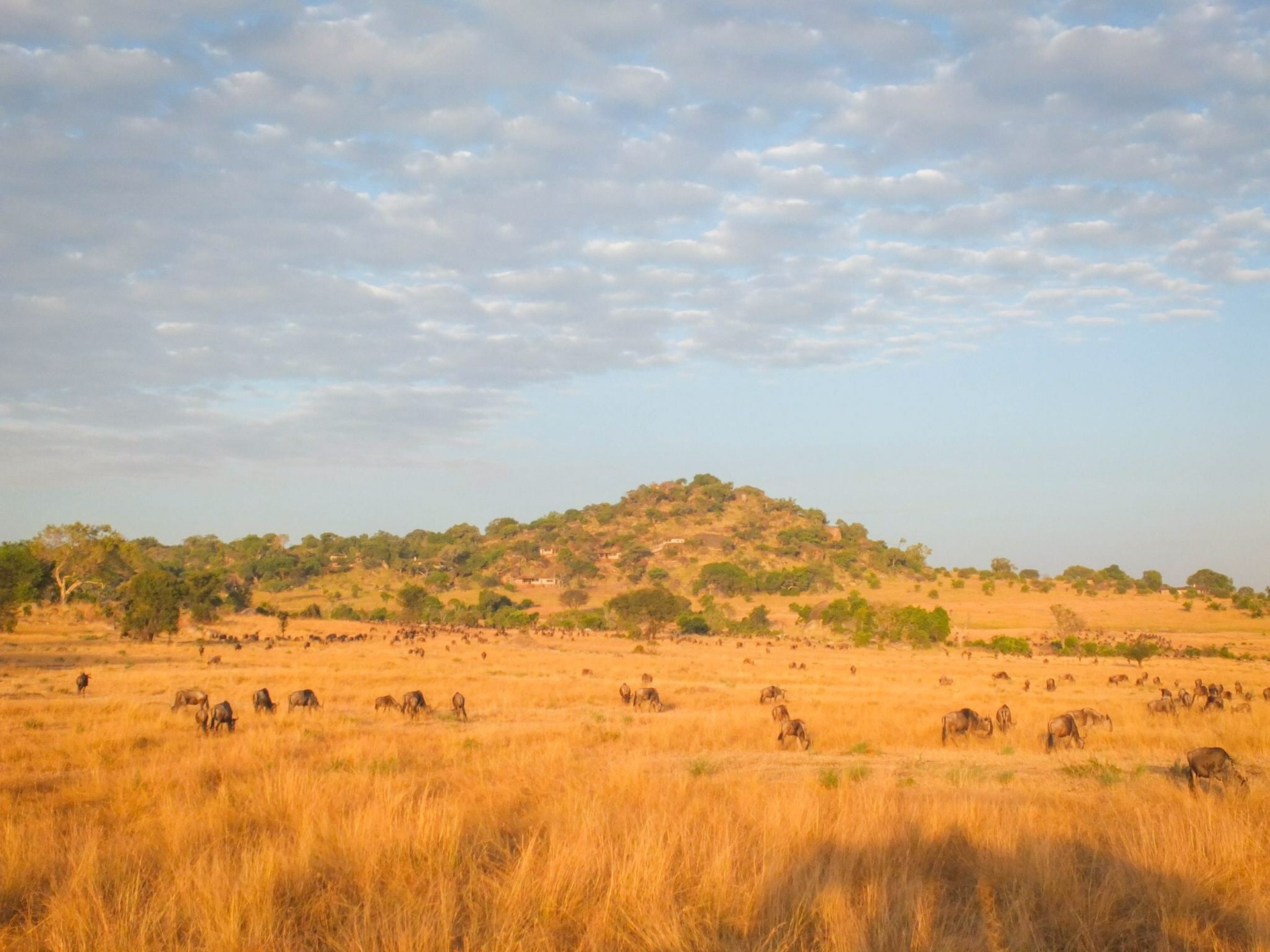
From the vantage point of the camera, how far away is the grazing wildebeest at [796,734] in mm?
17234

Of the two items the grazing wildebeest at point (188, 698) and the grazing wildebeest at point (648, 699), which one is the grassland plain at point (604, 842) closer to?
the grazing wildebeest at point (188, 698)

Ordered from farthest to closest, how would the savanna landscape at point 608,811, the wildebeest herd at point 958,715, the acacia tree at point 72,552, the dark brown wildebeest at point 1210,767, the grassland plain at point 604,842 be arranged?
the acacia tree at point 72,552 < the wildebeest herd at point 958,715 < the dark brown wildebeest at point 1210,767 < the savanna landscape at point 608,811 < the grassland plain at point 604,842

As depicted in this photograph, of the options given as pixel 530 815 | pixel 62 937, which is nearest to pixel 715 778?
pixel 530 815

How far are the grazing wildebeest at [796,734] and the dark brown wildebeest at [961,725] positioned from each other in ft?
11.6

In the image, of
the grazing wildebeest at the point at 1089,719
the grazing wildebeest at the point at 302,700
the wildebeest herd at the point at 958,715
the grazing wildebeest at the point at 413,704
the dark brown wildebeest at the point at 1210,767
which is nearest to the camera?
the dark brown wildebeest at the point at 1210,767

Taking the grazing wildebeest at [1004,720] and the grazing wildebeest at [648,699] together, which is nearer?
the grazing wildebeest at [1004,720]

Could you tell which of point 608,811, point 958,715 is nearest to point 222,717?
point 608,811

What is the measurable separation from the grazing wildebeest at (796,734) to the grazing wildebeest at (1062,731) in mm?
5185

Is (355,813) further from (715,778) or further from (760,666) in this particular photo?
(760,666)

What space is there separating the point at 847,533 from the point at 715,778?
16176cm

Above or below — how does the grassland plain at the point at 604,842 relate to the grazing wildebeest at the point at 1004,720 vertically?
above

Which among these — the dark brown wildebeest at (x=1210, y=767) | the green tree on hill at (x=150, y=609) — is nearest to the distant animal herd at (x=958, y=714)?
the dark brown wildebeest at (x=1210, y=767)

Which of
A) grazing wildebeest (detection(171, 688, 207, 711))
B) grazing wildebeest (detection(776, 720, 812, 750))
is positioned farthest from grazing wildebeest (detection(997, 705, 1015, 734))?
grazing wildebeest (detection(171, 688, 207, 711))

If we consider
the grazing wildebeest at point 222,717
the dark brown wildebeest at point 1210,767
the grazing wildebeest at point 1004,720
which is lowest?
the grazing wildebeest at point 1004,720
